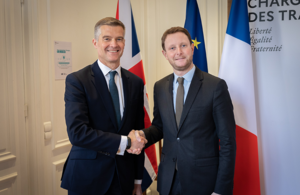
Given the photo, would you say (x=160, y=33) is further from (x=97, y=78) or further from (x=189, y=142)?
(x=189, y=142)

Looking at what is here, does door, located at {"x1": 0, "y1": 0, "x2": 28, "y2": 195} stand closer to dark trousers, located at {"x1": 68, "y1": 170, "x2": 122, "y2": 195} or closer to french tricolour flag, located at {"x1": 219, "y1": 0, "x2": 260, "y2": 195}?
dark trousers, located at {"x1": 68, "y1": 170, "x2": 122, "y2": 195}

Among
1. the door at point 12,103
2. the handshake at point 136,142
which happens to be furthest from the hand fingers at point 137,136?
the door at point 12,103

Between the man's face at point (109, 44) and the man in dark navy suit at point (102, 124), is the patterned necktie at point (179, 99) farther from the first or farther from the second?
the man's face at point (109, 44)

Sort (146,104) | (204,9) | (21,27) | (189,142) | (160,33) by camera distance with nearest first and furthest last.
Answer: (189,142), (21,27), (146,104), (204,9), (160,33)

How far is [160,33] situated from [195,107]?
2.06 meters

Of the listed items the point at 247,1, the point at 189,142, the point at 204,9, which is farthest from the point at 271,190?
the point at 204,9

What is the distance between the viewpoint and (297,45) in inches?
83.7

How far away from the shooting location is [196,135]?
1527mm

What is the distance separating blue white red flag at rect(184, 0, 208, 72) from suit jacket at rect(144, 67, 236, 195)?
1114 mm

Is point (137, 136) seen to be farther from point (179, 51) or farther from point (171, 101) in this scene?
point (179, 51)

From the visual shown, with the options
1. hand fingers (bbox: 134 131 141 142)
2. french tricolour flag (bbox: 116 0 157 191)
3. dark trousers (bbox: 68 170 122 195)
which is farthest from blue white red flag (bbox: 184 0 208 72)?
dark trousers (bbox: 68 170 122 195)

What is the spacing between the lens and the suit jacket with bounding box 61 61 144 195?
1.50 metres

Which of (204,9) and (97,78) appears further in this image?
(204,9)

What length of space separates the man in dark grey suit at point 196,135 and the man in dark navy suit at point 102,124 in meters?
0.27
